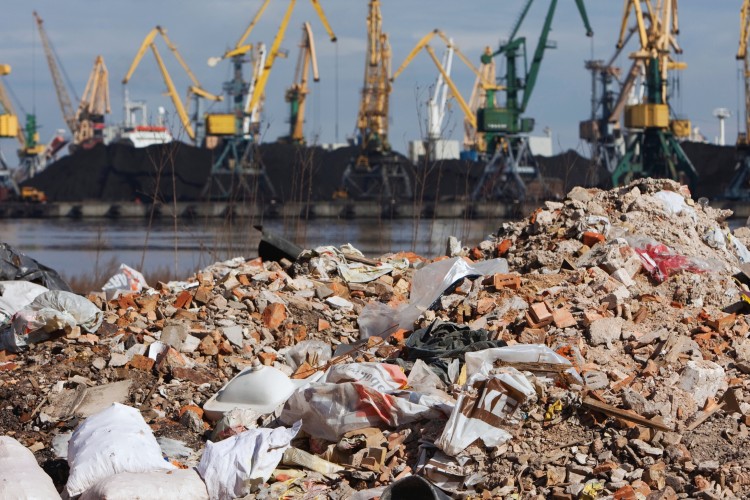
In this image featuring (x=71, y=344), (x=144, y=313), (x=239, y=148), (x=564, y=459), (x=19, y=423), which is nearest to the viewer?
(x=564, y=459)

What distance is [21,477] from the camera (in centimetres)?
417

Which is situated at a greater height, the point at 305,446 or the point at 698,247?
the point at 698,247

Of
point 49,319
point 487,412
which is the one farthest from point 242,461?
point 49,319

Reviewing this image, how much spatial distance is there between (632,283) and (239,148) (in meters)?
51.0

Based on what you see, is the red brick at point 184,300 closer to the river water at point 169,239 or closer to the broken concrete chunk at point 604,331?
the broken concrete chunk at point 604,331

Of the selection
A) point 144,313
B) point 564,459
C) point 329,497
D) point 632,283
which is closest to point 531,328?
point 632,283

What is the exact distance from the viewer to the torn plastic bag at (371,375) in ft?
15.9

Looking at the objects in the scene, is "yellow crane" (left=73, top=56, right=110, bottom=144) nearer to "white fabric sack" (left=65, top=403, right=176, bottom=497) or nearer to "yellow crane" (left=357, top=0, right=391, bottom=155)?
"yellow crane" (left=357, top=0, right=391, bottom=155)

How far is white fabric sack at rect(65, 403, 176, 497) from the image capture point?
435 centimetres

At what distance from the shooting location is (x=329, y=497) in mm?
4340

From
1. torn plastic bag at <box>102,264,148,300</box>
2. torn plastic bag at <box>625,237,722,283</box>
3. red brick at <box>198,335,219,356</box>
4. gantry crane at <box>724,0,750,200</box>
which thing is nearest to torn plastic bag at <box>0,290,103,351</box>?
red brick at <box>198,335,219,356</box>

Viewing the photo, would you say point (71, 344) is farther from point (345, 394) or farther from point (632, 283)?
point (632, 283)

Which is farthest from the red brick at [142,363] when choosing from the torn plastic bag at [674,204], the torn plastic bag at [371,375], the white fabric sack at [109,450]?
the torn plastic bag at [674,204]

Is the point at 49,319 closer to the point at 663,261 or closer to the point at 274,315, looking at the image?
the point at 274,315
